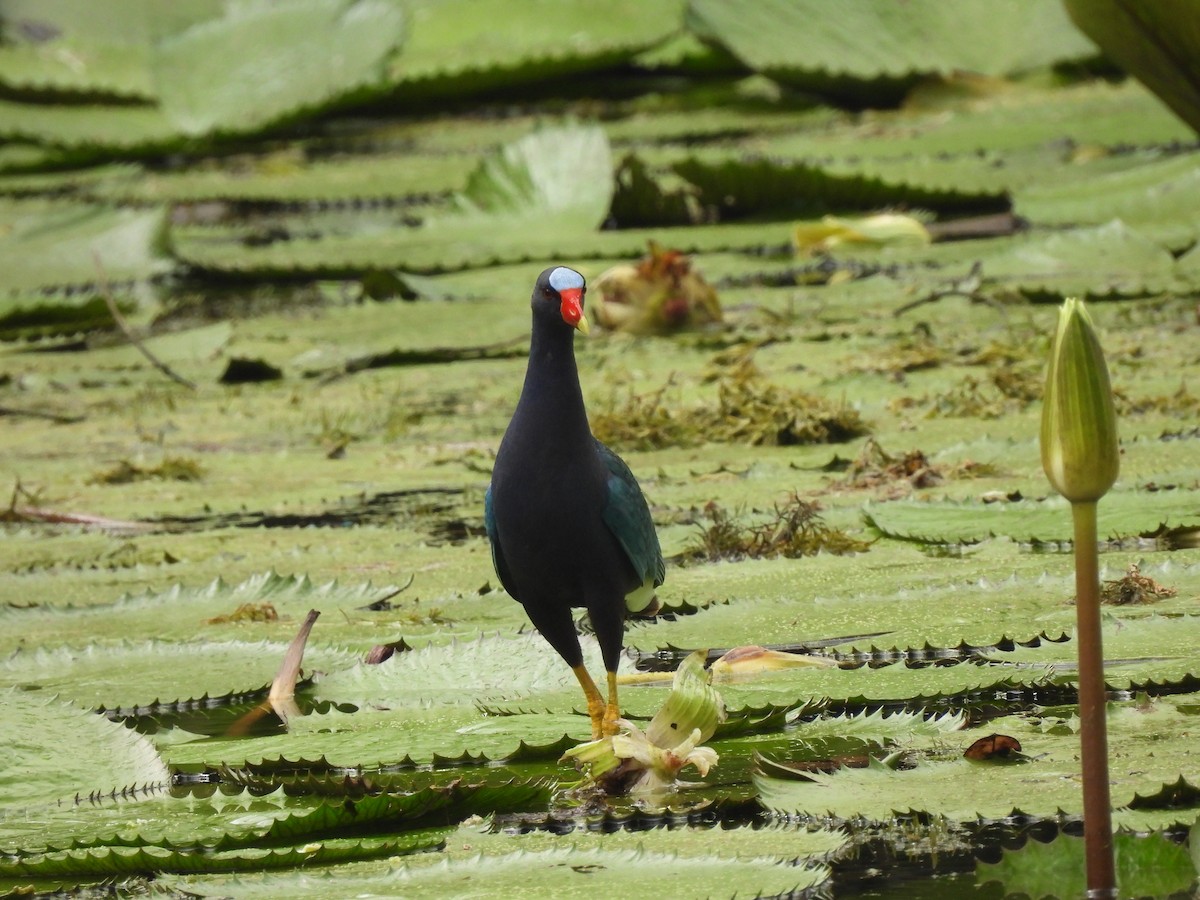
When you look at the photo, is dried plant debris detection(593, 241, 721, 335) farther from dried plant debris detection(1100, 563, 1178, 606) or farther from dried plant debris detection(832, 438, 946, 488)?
dried plant debris detection(1100, 563, 1178, 606)

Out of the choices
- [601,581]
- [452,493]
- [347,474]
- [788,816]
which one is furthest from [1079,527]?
[347,474]

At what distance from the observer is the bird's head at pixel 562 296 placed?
65.7 inches

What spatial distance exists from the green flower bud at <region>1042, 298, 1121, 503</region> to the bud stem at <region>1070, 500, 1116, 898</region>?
0.02 metres

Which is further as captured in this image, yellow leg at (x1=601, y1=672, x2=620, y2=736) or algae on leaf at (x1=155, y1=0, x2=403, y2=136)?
algae on leaf at (x1=155, y1=0, x2=403, y2=136)

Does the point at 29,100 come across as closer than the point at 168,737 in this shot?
No

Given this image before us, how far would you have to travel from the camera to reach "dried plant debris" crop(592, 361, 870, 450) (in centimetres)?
295

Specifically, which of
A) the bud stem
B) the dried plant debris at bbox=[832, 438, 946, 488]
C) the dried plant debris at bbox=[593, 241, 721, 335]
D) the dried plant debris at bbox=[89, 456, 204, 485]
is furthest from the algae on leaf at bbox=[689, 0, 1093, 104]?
the bud stem

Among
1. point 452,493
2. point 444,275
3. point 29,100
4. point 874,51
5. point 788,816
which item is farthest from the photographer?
point 29,100

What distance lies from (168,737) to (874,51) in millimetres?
4514

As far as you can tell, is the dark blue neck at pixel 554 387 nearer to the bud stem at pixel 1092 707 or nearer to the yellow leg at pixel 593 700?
the yellow leg at pixel 593 700

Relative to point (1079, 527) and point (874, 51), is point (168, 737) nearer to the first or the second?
point (1079, 527)

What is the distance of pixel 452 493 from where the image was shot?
2.82 m

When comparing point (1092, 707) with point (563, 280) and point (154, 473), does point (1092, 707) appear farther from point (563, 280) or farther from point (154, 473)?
point (154, 473)

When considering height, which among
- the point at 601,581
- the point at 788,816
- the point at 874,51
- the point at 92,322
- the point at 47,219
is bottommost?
the point at 788,816
